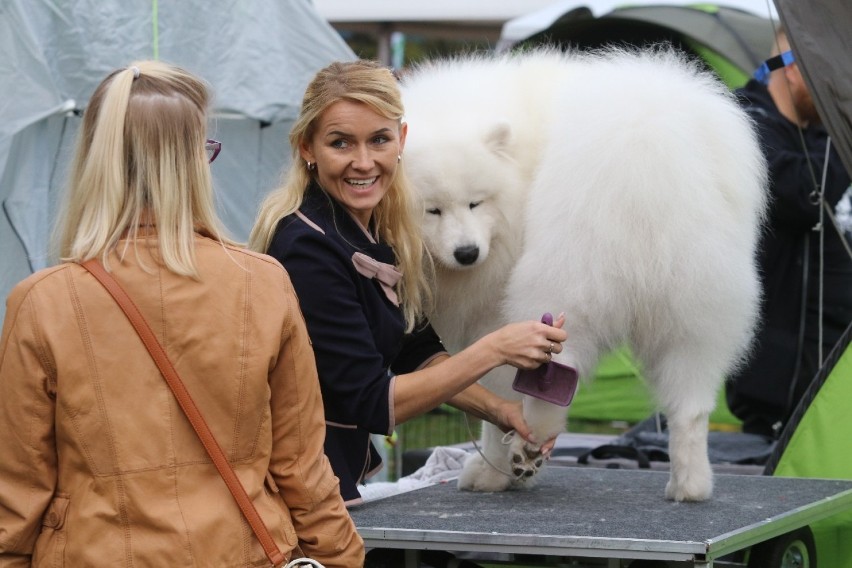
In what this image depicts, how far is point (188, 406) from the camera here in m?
2.03

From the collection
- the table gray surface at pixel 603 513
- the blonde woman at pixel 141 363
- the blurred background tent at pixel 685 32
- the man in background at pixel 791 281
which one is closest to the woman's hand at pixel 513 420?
the table gray surface at pixel 603 513

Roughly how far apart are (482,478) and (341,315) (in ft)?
3.11

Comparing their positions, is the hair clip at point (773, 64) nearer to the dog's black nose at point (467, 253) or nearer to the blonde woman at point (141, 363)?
the dog's black nose at point (467, 253)

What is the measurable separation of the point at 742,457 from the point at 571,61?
2291 millimetres

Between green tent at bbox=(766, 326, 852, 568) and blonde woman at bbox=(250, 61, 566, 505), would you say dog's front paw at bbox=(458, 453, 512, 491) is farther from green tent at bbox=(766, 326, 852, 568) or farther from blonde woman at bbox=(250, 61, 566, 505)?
green tent at bbox=(766, 326, 852, 568)

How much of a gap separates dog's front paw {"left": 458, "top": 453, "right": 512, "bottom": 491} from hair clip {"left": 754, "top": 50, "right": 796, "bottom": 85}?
2.20 m

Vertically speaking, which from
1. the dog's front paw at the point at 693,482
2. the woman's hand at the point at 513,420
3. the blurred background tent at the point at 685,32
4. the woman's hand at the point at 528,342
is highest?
the blurred background tent at the point at 685,32

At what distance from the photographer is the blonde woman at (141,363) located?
1.97m

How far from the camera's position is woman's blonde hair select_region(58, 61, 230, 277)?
2033mm

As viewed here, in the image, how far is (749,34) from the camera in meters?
7.94

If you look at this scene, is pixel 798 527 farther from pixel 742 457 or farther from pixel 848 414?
pixel 742 457

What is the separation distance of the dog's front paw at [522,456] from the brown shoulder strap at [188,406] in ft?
3.80

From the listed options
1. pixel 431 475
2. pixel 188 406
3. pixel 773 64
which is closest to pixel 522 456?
pixel 431 475

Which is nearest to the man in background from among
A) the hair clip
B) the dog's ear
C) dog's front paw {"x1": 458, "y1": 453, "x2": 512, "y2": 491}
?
the hair clip
